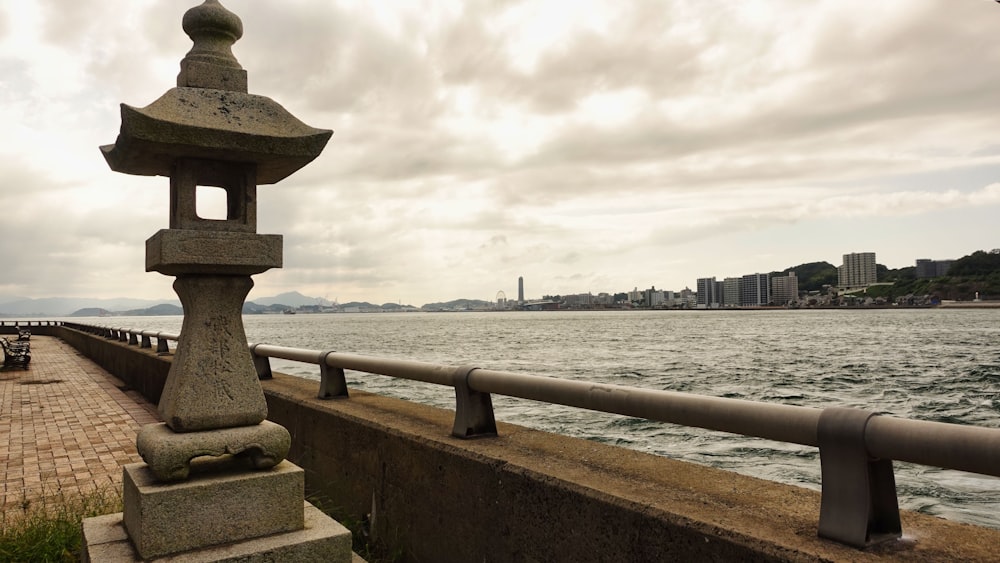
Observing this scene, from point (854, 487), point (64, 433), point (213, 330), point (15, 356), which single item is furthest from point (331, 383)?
point (15, 356)

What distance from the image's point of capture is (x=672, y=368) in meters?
31.1

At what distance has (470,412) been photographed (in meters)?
4.29

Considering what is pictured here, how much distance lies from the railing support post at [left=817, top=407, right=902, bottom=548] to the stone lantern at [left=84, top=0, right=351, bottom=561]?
2594 millimetres

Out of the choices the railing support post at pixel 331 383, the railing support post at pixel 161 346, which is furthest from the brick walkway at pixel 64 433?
the railing support post at pixel 331 383

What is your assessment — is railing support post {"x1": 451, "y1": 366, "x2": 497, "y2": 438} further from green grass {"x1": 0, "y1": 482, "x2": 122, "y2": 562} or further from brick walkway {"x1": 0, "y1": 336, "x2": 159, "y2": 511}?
brick walkway {"x1": 0, "y1": 336, "x2": 159, "y2": 511}

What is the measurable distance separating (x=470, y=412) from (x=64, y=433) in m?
8.13

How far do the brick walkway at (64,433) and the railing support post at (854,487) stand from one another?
640 cm

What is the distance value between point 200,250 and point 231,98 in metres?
0.91

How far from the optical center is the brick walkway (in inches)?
273

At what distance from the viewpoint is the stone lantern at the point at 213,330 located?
11.7ft

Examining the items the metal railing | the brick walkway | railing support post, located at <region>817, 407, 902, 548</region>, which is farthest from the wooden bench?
railing support post, located at <region>817, 407, 902, 548</region>

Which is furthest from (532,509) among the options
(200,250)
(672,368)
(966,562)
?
(672,368)

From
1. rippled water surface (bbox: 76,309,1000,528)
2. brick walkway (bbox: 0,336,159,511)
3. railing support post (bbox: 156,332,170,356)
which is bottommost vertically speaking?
rippled water surface (bbox: 76,309,1000,528)

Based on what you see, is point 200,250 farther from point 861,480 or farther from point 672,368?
point 672,368
